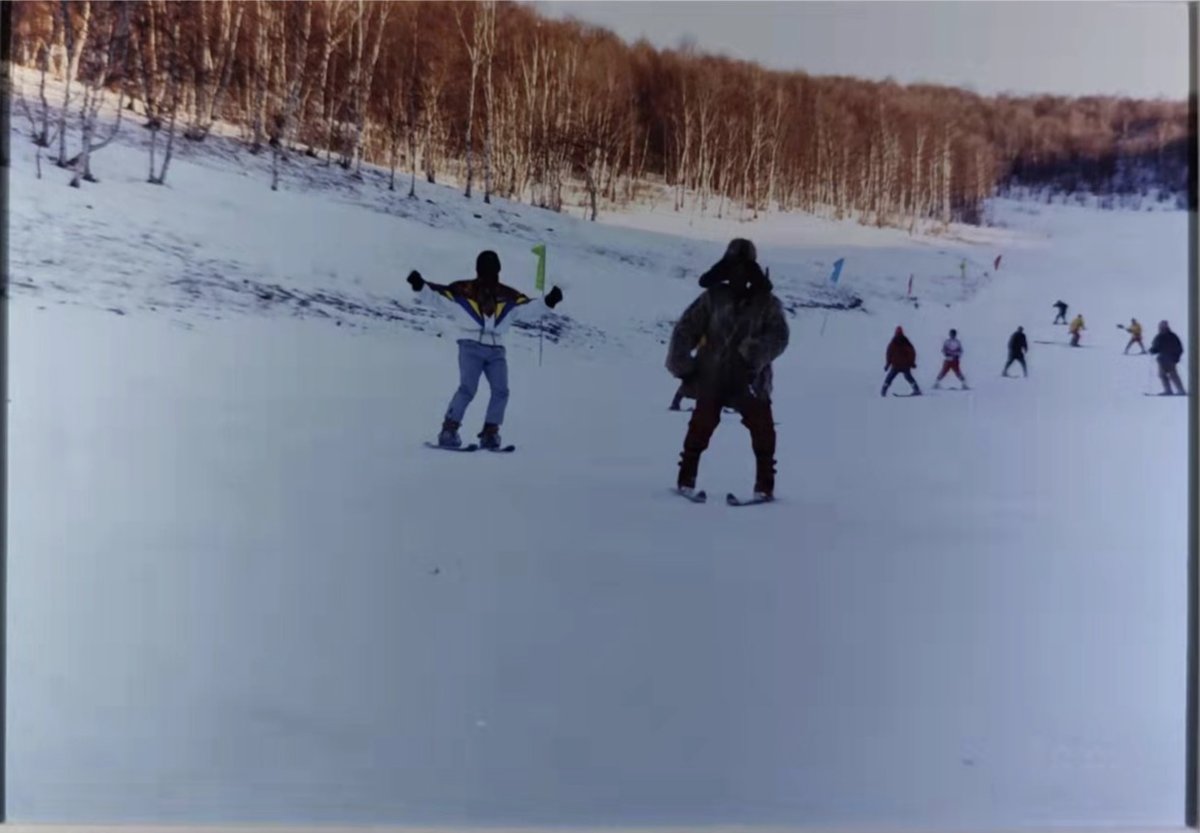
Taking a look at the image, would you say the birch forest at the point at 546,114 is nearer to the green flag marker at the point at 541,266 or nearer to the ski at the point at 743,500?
the green flag marker at the point at 541,266

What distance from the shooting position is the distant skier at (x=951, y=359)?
2059 millimetres

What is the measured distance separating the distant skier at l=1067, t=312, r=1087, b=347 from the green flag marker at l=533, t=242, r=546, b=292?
1094 millimetres

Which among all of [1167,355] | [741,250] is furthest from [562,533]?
[1167,355]

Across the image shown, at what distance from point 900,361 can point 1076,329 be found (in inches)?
14.8

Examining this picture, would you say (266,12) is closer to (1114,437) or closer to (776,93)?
(776,93)

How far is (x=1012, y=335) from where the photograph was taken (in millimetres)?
2066

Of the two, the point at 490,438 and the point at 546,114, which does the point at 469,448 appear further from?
the point at 546,114

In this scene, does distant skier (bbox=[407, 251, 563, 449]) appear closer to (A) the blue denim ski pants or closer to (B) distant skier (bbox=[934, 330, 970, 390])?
(A) the blue denim ski pants

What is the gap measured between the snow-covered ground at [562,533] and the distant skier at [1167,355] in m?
0.03

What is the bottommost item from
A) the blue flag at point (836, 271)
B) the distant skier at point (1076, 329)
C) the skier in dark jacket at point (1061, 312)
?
the distant skier at point (1076, 329)

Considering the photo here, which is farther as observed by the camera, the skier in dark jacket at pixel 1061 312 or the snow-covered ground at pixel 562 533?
the skier in dark jacket at pixel 1061 312

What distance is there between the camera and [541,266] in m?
2.04

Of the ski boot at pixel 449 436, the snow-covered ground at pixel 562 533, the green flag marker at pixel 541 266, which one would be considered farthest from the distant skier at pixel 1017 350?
the ski boot at pixel 449 436

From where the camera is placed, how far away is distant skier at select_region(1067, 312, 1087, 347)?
207 centimetres
